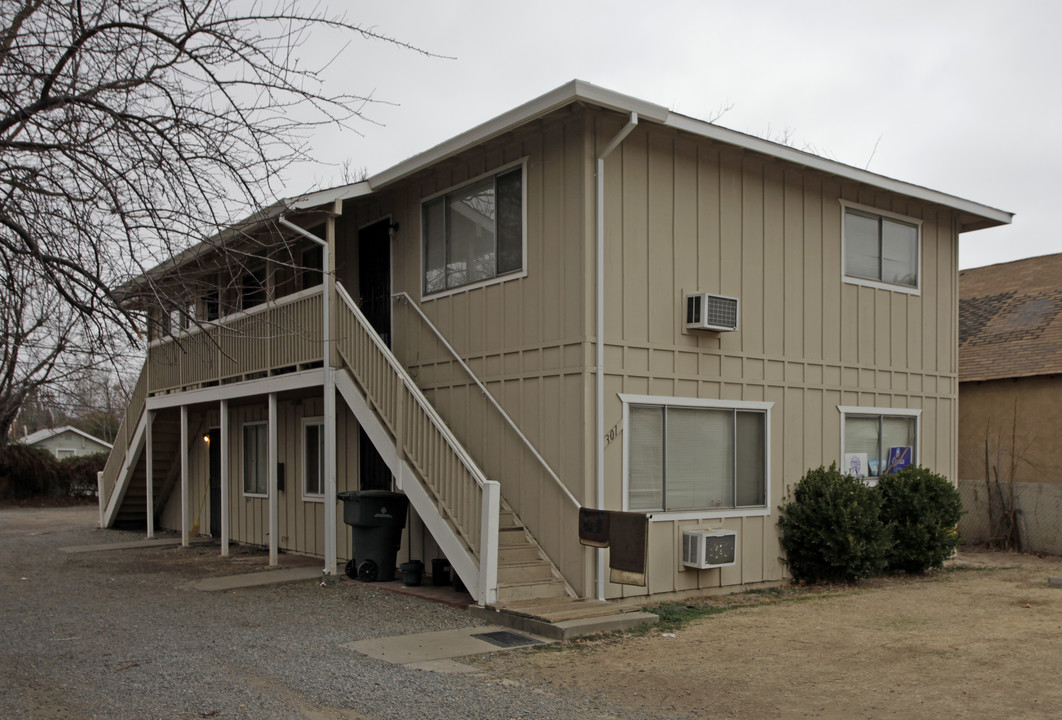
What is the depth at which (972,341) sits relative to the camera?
723 inches

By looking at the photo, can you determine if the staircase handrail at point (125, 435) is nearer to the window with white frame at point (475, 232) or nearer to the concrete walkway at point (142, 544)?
the concrete walkway at point (142, 544)

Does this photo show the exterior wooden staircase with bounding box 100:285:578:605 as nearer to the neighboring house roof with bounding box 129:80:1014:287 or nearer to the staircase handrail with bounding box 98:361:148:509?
the neighboring house roof with bounding box 129:80:1014:287

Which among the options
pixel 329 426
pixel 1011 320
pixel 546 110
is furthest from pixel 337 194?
pixel 1011 320

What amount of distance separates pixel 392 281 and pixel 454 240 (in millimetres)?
1602

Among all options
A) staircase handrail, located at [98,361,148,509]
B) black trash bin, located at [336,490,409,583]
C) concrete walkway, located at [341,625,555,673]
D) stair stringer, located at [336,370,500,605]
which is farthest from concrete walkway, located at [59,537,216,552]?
concrete walkway, located at [341,625,555,673]

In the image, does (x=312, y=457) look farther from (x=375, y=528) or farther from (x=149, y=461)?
(x=149, y=461)

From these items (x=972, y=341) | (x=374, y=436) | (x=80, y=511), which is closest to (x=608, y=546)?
(x=374, y=436)

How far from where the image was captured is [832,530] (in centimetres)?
1102

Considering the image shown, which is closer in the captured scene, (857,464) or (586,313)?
(586,313)

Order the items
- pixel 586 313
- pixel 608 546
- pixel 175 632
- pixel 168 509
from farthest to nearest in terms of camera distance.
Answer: pixel 168 509 → pixel 586 313 → pixel 608 546 → pixel 175 632

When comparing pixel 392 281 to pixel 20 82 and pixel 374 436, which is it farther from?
pixel 20 82

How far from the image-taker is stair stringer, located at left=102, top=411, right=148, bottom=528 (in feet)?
58.1

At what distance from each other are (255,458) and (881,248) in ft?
35.1

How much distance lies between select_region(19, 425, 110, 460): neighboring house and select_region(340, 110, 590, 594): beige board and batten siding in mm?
40693
